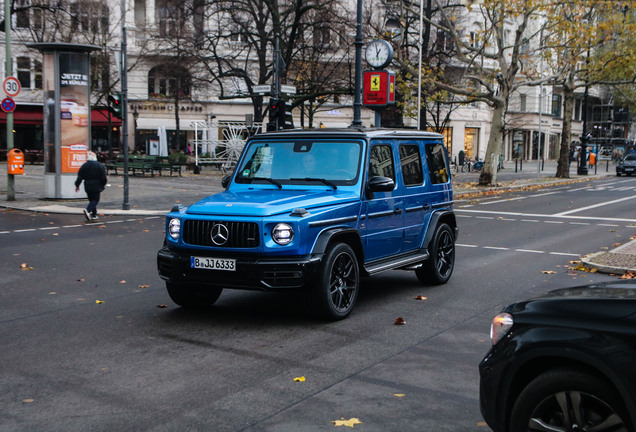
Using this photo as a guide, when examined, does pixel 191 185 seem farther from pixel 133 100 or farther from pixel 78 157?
pixel 133 100

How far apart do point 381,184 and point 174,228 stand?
88.4 inches

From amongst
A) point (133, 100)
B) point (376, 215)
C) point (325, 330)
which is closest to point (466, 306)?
point (376, 215)

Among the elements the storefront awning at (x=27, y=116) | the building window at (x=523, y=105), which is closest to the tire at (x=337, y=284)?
the storefront awning at (x=27, y=116)

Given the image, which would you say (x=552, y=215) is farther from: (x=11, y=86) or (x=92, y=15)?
(x=92, y=15)

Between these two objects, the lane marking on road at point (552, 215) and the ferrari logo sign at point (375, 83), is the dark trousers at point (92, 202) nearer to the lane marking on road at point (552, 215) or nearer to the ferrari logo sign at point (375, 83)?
the ferrari logo sign at point (375, 83)

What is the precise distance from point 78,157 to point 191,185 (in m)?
8.51

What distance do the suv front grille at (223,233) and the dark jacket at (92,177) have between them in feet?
35.7

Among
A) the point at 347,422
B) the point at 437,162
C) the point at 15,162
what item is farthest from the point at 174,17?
the point at 347,422

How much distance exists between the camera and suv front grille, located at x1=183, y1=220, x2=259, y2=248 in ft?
22.7

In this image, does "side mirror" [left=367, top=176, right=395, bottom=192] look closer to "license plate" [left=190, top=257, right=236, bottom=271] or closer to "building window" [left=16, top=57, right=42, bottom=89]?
"license plate" [left=190, top=257, right=236, bottom=271]

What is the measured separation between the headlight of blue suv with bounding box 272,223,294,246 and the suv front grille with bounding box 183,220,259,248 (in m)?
0.20

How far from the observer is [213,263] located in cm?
702

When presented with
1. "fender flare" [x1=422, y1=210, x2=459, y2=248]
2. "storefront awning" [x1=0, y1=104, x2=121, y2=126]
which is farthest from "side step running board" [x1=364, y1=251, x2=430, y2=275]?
"storefront awning" [x1=0, y1=104, x2=121, y2=126]

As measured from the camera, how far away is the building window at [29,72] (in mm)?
46938
